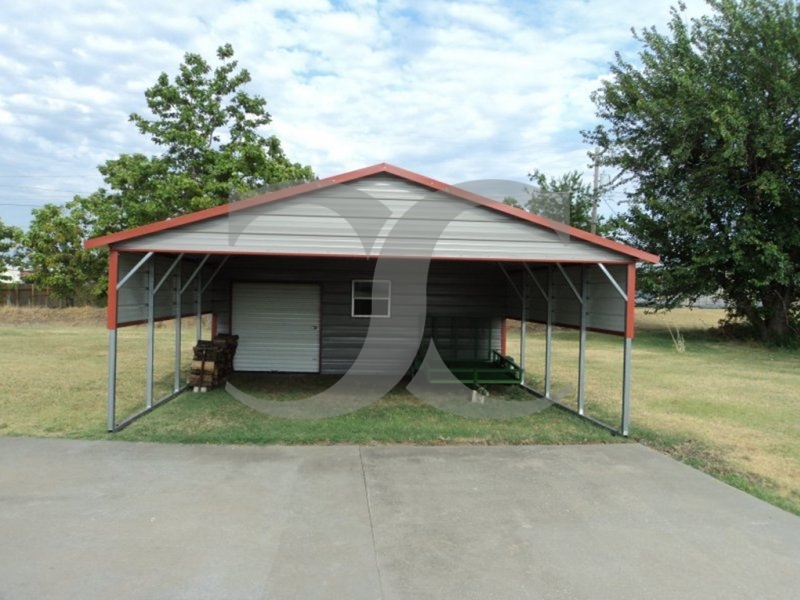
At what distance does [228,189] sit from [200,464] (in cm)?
1842

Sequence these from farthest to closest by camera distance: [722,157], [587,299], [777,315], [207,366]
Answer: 1. [777,315]
2. [722,157]
3. [207,366]
4. [587,299]

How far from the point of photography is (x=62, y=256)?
2638cm

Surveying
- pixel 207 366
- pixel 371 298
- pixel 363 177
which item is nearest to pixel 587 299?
pixel 363 177

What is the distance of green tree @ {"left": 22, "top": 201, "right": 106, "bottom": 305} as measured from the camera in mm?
26188

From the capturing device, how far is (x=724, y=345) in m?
19.4

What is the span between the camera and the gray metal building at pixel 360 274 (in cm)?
689

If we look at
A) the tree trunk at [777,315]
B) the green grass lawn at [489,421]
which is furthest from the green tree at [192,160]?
the tree trunk at [777,315]

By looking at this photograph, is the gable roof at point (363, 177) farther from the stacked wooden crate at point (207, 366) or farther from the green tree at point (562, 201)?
the green tree at point (562, 201)

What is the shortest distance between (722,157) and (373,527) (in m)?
17.1

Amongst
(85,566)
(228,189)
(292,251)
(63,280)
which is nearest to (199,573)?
(85,566)

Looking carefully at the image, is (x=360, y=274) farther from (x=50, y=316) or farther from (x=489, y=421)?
(x=50, y=316)

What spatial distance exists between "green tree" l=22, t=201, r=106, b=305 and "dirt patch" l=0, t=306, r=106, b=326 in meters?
1.20

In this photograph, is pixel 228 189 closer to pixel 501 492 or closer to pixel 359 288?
pixel 359 288

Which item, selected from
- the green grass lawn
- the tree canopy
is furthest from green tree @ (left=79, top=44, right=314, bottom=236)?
the green grass lawn
